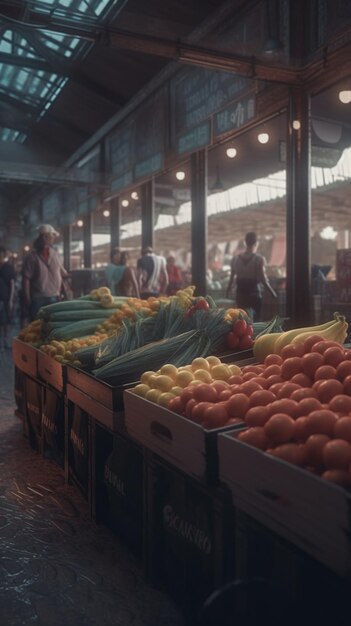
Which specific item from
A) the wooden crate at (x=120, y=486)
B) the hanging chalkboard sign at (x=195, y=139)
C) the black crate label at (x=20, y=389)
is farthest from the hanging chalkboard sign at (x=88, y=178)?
the wooden crate at (x=120, y=486)

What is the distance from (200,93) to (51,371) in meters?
5.93

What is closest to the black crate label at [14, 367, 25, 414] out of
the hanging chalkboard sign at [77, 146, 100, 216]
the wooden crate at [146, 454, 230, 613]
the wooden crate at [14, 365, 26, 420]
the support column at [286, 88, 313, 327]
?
the wooden crate at [14, 365, 26, 420]

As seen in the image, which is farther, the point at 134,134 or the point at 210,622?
the point at 134,134

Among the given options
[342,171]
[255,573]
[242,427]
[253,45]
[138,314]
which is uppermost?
[253,45]

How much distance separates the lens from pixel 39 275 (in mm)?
7152

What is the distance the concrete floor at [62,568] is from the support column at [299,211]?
404 centimetres

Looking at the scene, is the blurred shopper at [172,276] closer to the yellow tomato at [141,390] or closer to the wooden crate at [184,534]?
the yellow tomato at [141,390]

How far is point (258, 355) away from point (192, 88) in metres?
6.63

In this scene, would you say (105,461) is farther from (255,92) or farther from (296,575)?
(255,92)

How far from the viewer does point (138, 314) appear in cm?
384

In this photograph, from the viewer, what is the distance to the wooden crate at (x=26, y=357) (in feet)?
13.7

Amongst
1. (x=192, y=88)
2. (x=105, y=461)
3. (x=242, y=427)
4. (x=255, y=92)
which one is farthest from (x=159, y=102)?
(x=242, y=427)

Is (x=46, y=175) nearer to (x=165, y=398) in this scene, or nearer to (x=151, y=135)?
(x=151, y=135)

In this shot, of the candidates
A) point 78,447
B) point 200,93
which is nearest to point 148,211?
point 200,93
